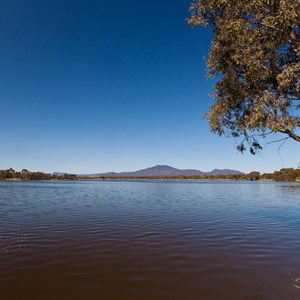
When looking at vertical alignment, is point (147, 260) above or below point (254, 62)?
below

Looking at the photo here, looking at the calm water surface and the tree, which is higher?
the tree

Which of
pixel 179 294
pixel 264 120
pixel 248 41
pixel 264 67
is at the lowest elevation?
pixel 179 294

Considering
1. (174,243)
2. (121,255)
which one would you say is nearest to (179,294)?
(121,255)

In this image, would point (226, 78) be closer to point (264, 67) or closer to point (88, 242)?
point (264, 67)

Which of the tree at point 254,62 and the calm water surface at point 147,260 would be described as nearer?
the calm water surface at point 147,260

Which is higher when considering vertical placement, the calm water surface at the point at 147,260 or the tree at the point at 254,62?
the tree at the point at 254,62

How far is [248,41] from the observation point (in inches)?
541

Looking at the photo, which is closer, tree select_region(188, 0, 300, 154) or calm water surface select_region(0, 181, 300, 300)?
calm water surface select_region(0, 181, 300, 300)

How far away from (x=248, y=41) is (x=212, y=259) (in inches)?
404

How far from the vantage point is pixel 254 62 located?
13297 millimetres

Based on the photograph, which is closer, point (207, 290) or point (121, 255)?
point (207, 290)

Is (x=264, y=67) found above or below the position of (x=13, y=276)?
above

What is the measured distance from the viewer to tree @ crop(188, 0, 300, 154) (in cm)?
1266

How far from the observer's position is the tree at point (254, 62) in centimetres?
1266
